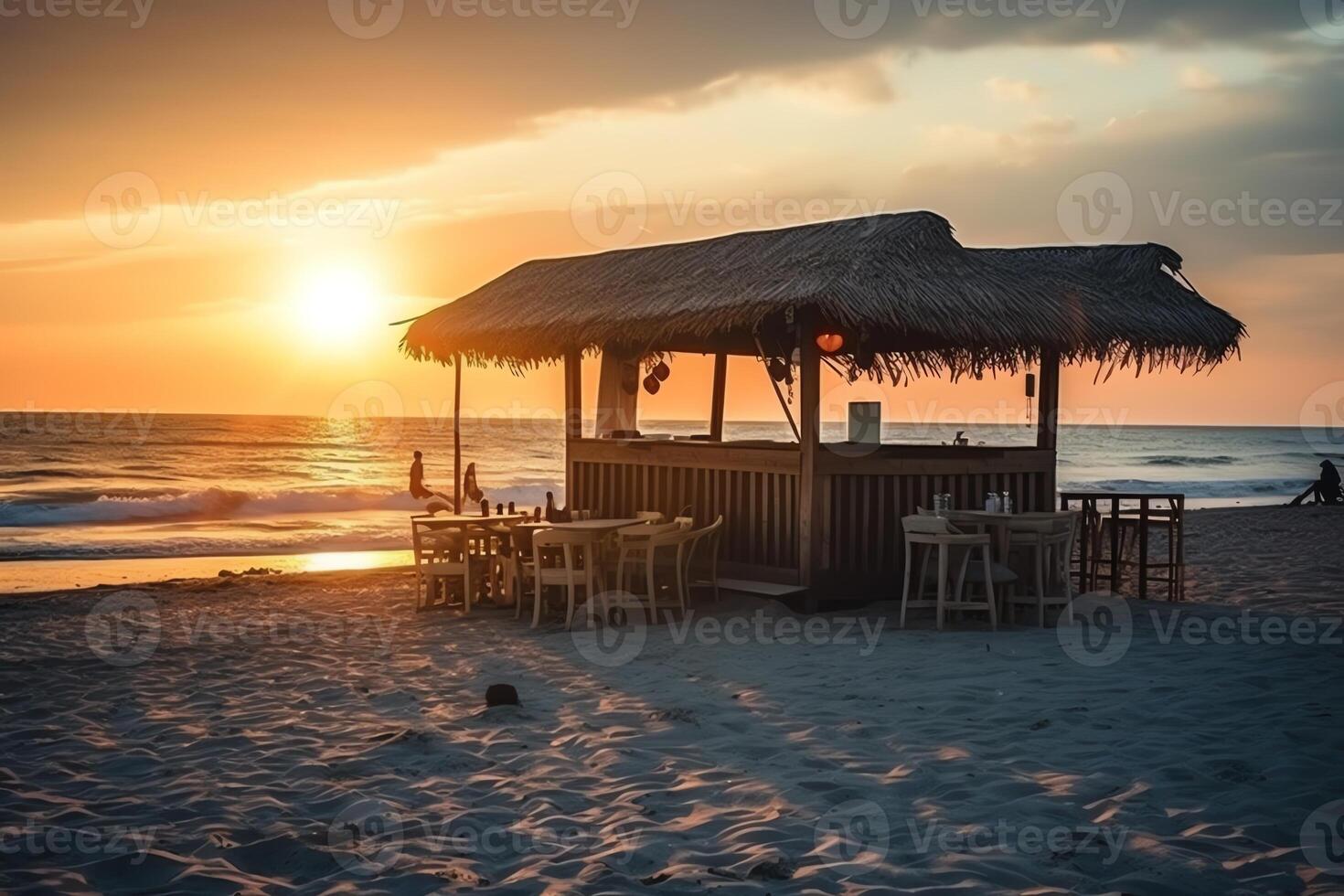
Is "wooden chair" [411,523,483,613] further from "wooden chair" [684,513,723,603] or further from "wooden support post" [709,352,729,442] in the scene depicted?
"wooden support post" [709,352,729,442]

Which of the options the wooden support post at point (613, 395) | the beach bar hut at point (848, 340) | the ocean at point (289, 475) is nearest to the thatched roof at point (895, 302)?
the beach bar hut at point (848, 340)

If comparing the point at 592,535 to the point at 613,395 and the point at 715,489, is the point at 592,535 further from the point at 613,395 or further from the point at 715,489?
the point at 613,395

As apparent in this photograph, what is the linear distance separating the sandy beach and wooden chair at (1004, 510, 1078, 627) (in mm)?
246

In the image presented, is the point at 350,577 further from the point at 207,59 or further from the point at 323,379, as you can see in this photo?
the point at 323,379

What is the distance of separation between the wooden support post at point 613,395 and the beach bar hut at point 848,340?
2 centimetres

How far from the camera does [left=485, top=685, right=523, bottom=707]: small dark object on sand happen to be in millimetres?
5980

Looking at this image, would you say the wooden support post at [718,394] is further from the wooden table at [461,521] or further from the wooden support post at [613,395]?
the wooden table at [461,521]

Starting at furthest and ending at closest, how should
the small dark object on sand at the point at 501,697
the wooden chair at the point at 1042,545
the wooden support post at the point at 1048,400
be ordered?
1. the wooden support post at the point at 1048,400
2. the wooden chair at the point at 1042,545
3. the small dark object on sand at the point at 501,697

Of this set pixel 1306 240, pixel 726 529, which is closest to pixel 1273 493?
pixel 1306 240

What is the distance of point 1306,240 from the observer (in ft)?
60.0

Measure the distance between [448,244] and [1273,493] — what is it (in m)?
27.7

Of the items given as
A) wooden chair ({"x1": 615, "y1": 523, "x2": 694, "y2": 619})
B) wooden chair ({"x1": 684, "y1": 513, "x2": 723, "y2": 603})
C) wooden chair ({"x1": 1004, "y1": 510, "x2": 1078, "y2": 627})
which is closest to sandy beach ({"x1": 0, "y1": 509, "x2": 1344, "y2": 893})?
wooden chair ({"x1": 1004, "y1": 510, "x2": 1078, "y2": 627})

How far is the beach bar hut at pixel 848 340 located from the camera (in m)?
8.73

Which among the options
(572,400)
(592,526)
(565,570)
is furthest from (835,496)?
(572,400)
